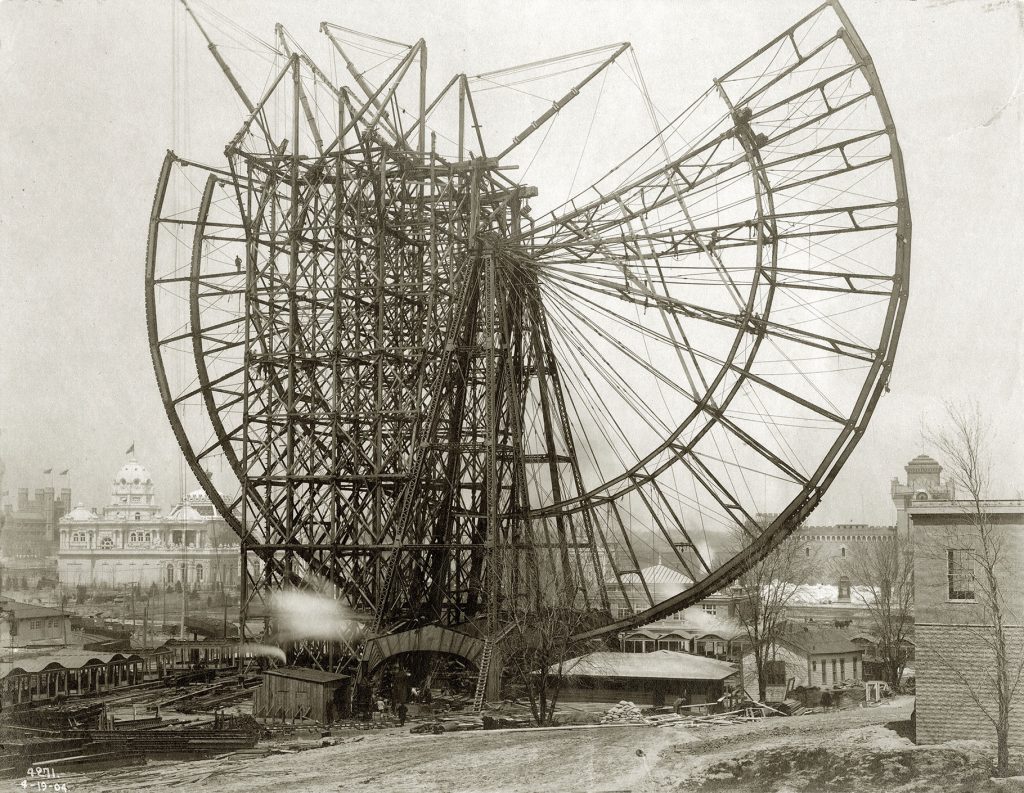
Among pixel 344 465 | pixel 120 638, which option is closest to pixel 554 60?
pixel 344 465

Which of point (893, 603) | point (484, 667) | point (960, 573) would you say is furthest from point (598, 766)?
point (893, 603)

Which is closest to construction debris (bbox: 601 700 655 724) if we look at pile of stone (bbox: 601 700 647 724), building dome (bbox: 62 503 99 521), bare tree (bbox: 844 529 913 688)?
pile of stone (bbox: 601 700 647 724)

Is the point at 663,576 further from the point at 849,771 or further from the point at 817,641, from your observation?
the point at 849,771

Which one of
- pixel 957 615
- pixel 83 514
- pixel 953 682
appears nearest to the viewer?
pixel 953 682

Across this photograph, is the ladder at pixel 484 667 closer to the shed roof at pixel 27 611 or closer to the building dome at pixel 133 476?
the shed roof at pixel 27 611

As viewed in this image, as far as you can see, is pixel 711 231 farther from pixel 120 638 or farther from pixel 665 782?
pixel 120 638

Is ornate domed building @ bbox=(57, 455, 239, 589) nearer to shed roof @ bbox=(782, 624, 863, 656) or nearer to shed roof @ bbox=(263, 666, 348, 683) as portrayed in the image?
shed roof @ bbox=(263, 666, 348, 683)

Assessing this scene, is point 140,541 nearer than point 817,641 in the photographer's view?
No
